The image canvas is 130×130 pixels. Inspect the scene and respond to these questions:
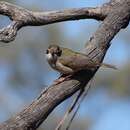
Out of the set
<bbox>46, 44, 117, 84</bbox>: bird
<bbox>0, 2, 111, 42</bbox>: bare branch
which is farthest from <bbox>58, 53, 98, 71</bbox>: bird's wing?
<bbox>0, 2, 111, 42</bbox>: bare branch

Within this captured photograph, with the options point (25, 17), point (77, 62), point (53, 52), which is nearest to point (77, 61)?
point (77, 62)

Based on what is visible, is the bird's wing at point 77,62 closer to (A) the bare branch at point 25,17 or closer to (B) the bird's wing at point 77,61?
(B) the bird's wing at point 77,61

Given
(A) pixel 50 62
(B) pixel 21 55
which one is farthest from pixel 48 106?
(B) pixel 21 55

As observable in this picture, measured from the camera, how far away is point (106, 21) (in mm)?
4262

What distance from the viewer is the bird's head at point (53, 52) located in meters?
4.08

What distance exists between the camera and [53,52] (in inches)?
162

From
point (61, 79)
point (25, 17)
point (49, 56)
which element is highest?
point (25, 17)

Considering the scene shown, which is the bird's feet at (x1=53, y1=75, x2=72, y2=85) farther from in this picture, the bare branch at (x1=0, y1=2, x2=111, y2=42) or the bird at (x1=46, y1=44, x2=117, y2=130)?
the bare branch at (x1=0, y1=2, x2=111, y2=42)

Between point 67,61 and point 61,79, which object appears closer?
point 61,79

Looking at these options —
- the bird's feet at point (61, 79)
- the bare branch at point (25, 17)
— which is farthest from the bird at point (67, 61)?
the bare branch at point (25, 17)

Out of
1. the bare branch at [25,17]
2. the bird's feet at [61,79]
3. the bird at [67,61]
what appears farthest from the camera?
the bird at [67,61]

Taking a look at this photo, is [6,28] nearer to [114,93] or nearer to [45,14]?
[45,14]

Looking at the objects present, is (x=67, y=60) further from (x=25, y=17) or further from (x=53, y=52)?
(x=25, y=17)

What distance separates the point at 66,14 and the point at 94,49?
0.81 ft
